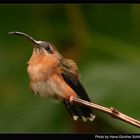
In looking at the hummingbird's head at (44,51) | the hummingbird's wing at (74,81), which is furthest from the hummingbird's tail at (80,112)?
the hummingbird's head at (44,51)

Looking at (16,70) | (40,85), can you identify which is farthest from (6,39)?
(40,85)

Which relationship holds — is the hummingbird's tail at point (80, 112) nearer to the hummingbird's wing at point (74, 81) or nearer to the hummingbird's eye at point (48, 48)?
the hummingbird's wing at point (74, 81)

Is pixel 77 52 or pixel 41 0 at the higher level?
pixel 41 0

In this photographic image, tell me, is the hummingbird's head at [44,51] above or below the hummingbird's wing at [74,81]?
above

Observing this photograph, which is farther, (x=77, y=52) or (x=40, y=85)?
(x=77, y=52)

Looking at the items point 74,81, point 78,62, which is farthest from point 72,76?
point 78,62

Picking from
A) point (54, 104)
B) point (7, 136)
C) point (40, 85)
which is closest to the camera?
point (40, 85)

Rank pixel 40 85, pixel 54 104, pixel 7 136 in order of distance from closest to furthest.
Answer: pixel 40 85 < pixel 54 104 < pixel 7 136

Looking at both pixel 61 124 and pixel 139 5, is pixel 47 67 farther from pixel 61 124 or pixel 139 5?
pixel 139 5
